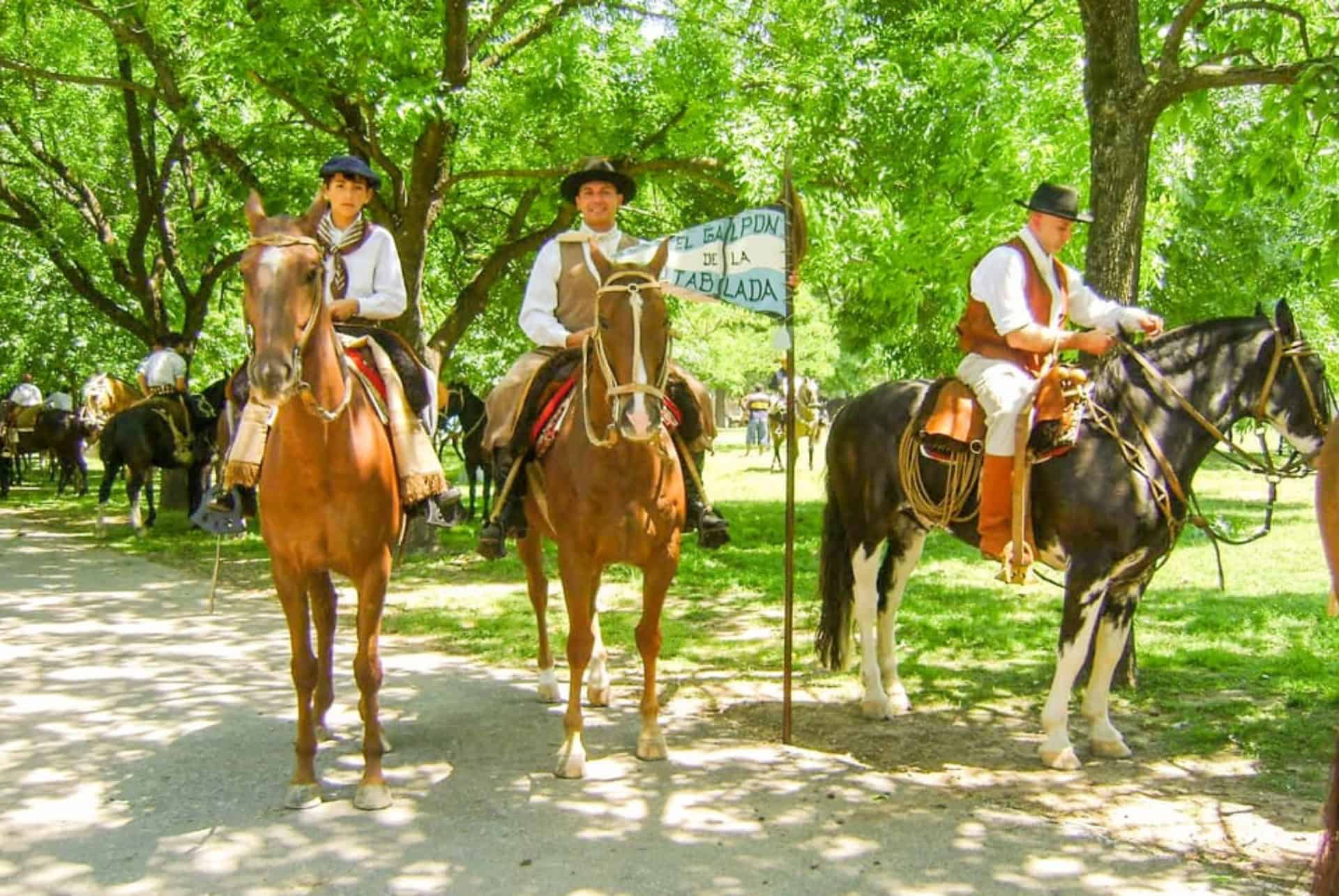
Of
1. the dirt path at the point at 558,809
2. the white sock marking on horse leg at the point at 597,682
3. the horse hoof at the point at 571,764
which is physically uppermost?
the white sock marking on horse leg at the point at 597,682

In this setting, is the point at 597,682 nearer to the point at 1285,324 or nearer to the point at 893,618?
the point at 893,618

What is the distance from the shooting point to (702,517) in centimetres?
669

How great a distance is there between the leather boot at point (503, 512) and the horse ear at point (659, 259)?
1.41 metres

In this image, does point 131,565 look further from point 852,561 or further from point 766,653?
point 852,561

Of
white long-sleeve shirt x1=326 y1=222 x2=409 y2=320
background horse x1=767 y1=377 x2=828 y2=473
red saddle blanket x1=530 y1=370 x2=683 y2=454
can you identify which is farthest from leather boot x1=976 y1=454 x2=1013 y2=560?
background horse x1=767 y1=377 x2=828 y2=473

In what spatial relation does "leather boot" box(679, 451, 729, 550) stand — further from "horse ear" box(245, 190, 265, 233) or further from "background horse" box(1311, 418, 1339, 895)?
"background horse" box(1311, 418, 1339, 895)

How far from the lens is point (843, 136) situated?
11.9 m

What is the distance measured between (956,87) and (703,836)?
27.5 feet

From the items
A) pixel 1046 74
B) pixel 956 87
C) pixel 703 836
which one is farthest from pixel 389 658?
pixel 1046 74

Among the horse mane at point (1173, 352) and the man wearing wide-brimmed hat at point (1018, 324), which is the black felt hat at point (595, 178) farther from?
the horse mane at point (1173, 352)

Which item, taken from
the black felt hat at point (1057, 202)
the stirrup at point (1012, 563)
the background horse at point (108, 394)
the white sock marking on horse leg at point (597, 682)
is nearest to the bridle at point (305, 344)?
the white sock marking on horse leg at point (597, 682)

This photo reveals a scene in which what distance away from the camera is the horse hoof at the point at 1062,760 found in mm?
6328

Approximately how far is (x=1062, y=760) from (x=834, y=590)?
6.74 ft

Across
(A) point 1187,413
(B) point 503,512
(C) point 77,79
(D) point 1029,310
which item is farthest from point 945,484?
(C) point 77,79
